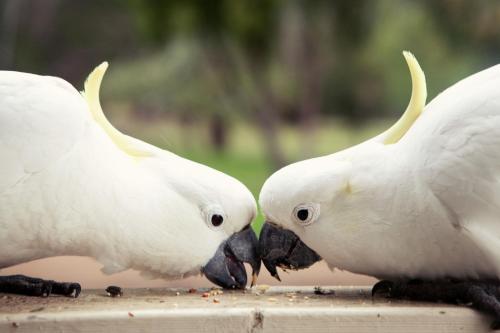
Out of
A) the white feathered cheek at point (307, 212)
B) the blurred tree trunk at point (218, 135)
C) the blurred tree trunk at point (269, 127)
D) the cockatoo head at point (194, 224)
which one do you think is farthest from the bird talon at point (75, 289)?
the blurred tree trunk at point (218, 135)

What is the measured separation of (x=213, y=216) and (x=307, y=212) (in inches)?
13.2

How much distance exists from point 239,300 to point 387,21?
664 inches

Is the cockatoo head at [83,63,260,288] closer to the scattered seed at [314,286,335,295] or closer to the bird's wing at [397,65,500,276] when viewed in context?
the scattered seed at [314,286,335,295]

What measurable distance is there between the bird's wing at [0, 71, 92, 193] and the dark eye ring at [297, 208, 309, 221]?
80cm

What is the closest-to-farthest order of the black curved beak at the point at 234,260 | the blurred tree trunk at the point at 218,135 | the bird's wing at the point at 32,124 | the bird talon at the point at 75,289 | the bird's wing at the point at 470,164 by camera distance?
1. the bird's wing at the point at 470,164
2. the bird's wing at the point at 32,124
3. the bird talon at the point at 75,289
4. the black curved beak at the point at 234,260
5. the blurred tree trunk at the point at 218,135

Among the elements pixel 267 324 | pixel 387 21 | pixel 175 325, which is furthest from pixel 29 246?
pixel 387 21

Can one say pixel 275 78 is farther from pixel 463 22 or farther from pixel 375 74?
pixel 463 22

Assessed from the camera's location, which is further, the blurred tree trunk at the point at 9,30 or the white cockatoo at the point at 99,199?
the blurred tree trunk at the point at 9,30

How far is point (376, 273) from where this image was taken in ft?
9.27

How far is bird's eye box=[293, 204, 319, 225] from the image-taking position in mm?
2787

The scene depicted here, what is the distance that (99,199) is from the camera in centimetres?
272

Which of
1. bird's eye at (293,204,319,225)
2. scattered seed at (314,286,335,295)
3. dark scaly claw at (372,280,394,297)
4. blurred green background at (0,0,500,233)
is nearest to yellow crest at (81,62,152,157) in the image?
bird's eye at (293,204,319,225)

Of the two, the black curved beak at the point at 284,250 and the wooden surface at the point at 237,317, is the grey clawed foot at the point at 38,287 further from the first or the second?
the black curved beak at the point at 284,250

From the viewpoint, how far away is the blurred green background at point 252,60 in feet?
56.5
